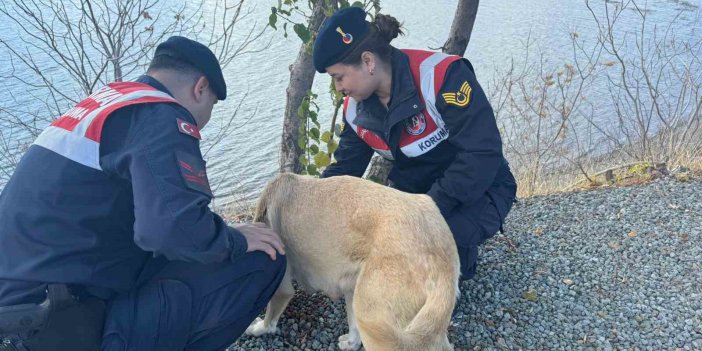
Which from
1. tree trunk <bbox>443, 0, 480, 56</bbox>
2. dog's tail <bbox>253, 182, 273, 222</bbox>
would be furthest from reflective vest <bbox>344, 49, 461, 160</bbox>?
tree trunk <bbox>443, 0, 480, 56</bbox>

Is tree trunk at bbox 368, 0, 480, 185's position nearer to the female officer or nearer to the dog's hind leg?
the female officer

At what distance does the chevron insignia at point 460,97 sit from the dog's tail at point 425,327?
3.62ft

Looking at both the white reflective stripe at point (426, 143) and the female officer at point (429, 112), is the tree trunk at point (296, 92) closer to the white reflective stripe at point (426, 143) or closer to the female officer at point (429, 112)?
the female officer at point (429, 112)

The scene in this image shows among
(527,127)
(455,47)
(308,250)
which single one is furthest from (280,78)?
(308,250)

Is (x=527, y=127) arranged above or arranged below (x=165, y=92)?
below

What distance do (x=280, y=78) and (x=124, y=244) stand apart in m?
8.40

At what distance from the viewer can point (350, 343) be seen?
3.17 metres

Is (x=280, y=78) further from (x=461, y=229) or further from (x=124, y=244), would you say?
(x=124, y=244)

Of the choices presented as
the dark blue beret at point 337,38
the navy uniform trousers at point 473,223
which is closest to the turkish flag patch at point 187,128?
the dark blue beret at point 337,38

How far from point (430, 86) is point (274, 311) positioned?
1577mm

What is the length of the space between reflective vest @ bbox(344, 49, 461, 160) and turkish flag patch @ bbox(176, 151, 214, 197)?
4.85 feet

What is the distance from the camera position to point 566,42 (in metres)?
12.6

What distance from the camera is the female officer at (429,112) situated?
124 inches

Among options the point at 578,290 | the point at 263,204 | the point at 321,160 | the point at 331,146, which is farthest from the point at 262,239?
the point at 578,290
